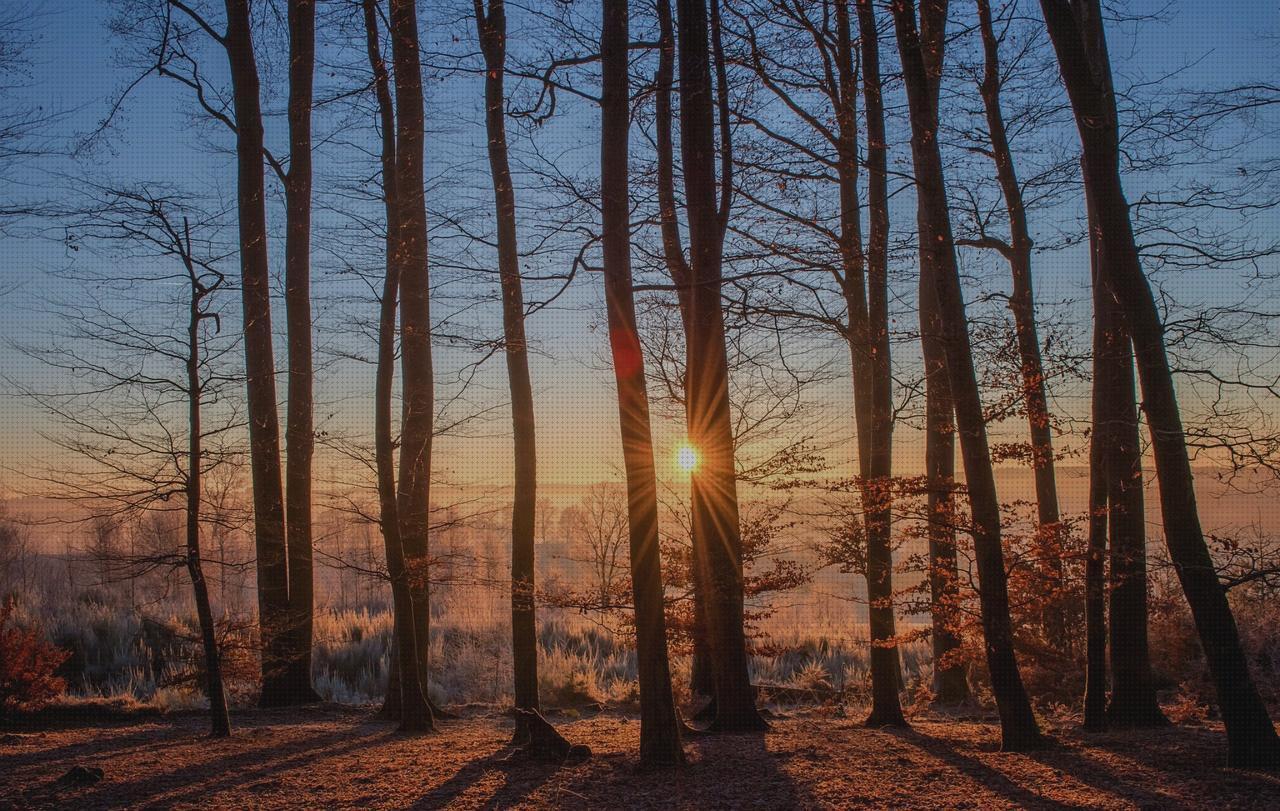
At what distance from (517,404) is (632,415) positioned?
3.15 meters

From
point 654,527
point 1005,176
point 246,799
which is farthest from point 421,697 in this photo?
point 1005,176

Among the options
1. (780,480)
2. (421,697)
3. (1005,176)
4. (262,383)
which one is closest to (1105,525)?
(780,480)

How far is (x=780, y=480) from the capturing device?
9406mm

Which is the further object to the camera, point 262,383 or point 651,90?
point 262,383

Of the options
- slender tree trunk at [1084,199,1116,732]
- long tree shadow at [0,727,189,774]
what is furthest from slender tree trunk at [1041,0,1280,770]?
long tree shadow at [0,727,189,774]

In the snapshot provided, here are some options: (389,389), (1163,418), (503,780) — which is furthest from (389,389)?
(1163,418)

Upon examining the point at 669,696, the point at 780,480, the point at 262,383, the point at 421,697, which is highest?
the point at 262,383

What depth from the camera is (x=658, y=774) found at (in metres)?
6.14

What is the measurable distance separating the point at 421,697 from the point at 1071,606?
8.66m

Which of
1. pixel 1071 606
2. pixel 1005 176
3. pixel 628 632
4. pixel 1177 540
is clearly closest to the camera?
pixel 1177 540

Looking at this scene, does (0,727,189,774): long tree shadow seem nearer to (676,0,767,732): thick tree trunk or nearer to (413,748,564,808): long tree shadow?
(413,748,564,808): long tree shadow

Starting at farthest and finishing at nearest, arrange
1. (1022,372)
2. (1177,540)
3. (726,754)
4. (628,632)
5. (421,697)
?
Answer: (628,632) < (421,697) < (1022,372) < (726,754) < (1177,540)

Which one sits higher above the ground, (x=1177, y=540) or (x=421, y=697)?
(x=1177, y=540)

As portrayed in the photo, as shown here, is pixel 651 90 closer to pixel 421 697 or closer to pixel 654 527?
pixel 654 527
